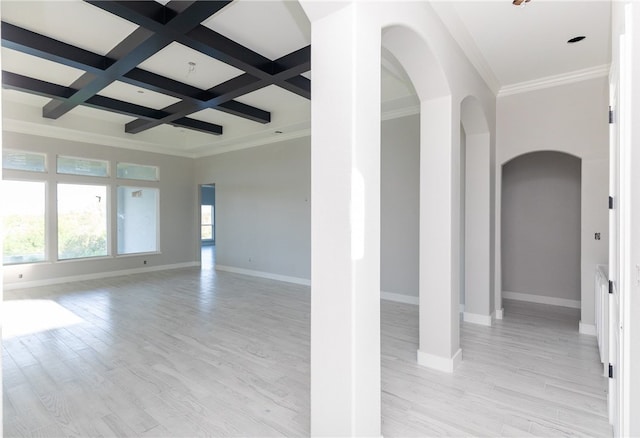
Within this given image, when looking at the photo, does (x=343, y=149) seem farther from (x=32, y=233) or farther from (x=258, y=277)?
(x=32, y=233)

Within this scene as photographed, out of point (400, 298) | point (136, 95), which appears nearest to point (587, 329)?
point (400, 298)

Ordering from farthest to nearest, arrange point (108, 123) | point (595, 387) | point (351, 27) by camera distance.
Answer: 1. point (108, 123)
2. point (595, 387)
3. point (351, 27)

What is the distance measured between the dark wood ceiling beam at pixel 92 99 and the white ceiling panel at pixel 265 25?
315 centimetres

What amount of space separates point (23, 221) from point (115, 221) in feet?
5.36

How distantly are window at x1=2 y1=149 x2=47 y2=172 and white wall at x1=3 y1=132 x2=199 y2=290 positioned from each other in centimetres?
10

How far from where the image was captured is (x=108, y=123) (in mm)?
7430

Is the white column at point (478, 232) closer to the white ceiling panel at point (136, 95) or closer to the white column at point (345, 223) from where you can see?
the white column at point (345, 223)

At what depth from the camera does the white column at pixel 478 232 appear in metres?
4.35

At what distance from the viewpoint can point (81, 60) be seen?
13.5 feet

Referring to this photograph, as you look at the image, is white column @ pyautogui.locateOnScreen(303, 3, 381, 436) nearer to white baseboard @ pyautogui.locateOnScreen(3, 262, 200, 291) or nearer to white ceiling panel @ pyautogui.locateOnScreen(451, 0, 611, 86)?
white ceiling panel @ pyautogui.locateOnScreen(451, 0, 611, 86)

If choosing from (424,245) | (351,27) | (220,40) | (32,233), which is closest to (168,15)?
(220,40)

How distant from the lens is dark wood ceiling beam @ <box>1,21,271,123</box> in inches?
145

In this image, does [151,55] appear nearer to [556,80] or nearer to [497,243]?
[556,80]

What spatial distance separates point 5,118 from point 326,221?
23.8 ft
